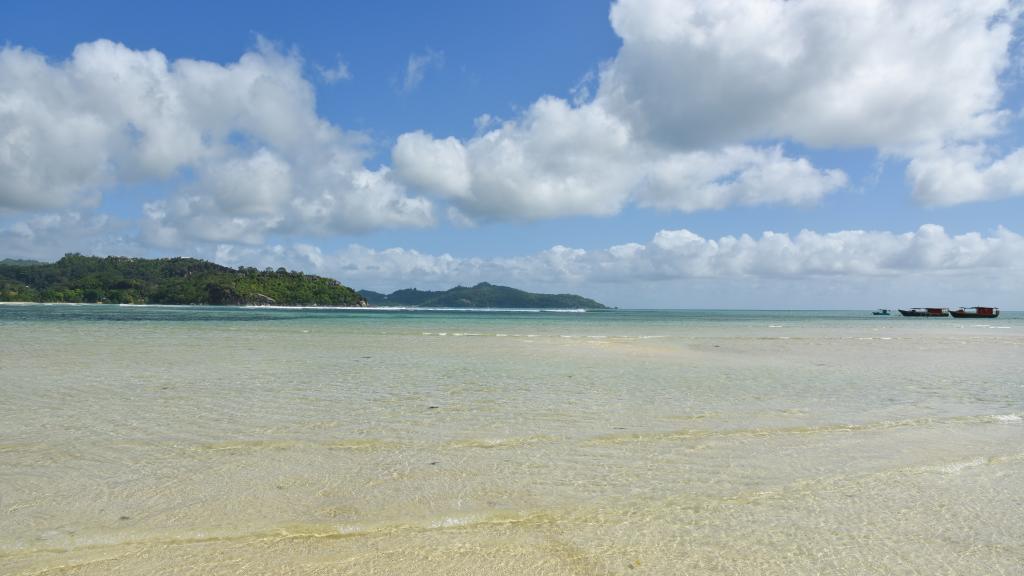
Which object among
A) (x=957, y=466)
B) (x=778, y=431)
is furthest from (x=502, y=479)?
(x=957, y=466)

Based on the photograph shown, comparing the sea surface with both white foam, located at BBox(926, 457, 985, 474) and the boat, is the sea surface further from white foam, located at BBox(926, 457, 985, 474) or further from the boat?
the boat

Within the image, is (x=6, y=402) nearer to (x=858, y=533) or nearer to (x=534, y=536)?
(x=534, y=536)

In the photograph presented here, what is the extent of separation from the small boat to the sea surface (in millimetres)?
146668

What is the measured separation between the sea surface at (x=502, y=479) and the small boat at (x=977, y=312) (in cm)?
14667

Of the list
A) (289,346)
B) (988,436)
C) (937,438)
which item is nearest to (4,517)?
(937,438)

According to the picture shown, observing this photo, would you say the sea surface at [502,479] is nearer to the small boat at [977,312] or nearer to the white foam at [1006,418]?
the white foam at [1006,418]

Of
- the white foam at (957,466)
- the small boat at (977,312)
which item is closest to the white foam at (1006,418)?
the white foam at (957,466)

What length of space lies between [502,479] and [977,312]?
16662 centimetres

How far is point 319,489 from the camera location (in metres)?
6.58

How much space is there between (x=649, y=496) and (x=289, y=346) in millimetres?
26827

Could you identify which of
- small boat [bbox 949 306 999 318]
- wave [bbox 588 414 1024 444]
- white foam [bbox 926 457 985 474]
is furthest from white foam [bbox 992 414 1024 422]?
small boat [bbox 949 306 999 318]

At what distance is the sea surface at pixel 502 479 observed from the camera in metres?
4.93

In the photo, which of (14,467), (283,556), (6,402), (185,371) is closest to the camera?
(283,556)

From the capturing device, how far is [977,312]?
13212 centimetres
